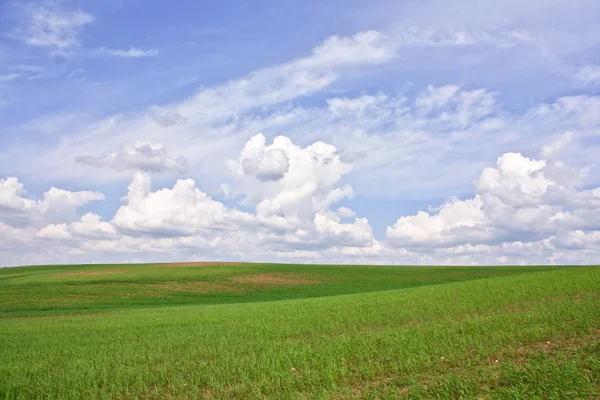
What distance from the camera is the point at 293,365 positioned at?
15.2 m

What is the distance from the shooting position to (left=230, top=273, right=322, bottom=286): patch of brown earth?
73188mm

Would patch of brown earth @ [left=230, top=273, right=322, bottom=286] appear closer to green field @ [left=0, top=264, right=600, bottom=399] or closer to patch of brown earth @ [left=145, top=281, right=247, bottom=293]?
patch of brown earth @ [left=145, top=281, right=247, bottom=293]

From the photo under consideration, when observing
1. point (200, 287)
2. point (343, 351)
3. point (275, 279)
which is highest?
point (343, 351)

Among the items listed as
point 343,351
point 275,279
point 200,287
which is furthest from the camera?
point 275,279

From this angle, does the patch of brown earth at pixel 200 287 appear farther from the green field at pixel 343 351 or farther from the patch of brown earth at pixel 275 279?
the green field at pixel 343 351

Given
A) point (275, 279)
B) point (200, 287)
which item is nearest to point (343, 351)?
point (200, 287)

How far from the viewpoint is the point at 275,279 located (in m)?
76.8

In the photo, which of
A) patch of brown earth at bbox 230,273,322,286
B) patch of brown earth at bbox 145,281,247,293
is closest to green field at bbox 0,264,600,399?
patch of brown earth at bbox 145,281,247,293

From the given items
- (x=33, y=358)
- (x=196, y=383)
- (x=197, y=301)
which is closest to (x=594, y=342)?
(x=196, y=383)

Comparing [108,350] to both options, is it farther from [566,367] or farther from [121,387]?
[566,367]

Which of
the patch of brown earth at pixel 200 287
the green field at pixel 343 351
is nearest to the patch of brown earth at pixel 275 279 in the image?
the patch of brown earth at pixel 200 287

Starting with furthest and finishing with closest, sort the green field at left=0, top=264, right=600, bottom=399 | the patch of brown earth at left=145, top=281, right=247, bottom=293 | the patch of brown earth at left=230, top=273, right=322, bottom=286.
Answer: the patch of brown earth at left=230, top=273, right=322, bottom=286 < the patch of brown earth at left=145, top=281, right=247, bottom=293 < the green field at left=0, top=264, right=600, bottom=399

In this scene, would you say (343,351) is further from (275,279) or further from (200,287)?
(275,279)

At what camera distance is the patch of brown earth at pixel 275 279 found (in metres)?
73.2
